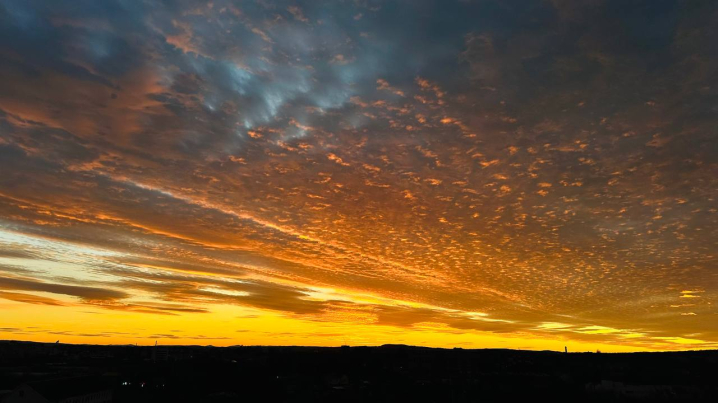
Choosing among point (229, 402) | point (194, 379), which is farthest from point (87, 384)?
point (194, 379)

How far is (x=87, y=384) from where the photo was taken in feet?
271

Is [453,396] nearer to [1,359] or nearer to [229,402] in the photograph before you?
[229,402]

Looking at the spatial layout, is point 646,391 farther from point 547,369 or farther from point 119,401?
point 119,401

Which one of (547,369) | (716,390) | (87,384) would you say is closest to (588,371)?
(547,369)

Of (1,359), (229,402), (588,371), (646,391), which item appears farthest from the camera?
(1,359)

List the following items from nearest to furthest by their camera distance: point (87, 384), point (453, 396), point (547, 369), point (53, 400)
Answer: point (53, 400), point (87, 384), point (453, 396), point (547, 369)

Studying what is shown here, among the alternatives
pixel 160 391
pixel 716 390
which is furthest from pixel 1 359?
pixel 716 390

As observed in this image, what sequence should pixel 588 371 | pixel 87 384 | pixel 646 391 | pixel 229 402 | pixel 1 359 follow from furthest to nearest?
pixel 1 359
pixel 588 371
pixel 646 391
pixel 229 402
pixel 87 384

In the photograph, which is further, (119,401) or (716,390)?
(716,390)

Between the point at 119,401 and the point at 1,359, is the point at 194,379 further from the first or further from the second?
the point at 1,359

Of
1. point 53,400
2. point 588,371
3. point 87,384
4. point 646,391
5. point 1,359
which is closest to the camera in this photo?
point 53,400

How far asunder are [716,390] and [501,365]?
3404 inches

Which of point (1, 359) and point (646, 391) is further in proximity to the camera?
point (1, 359)

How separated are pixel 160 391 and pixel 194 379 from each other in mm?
23026
